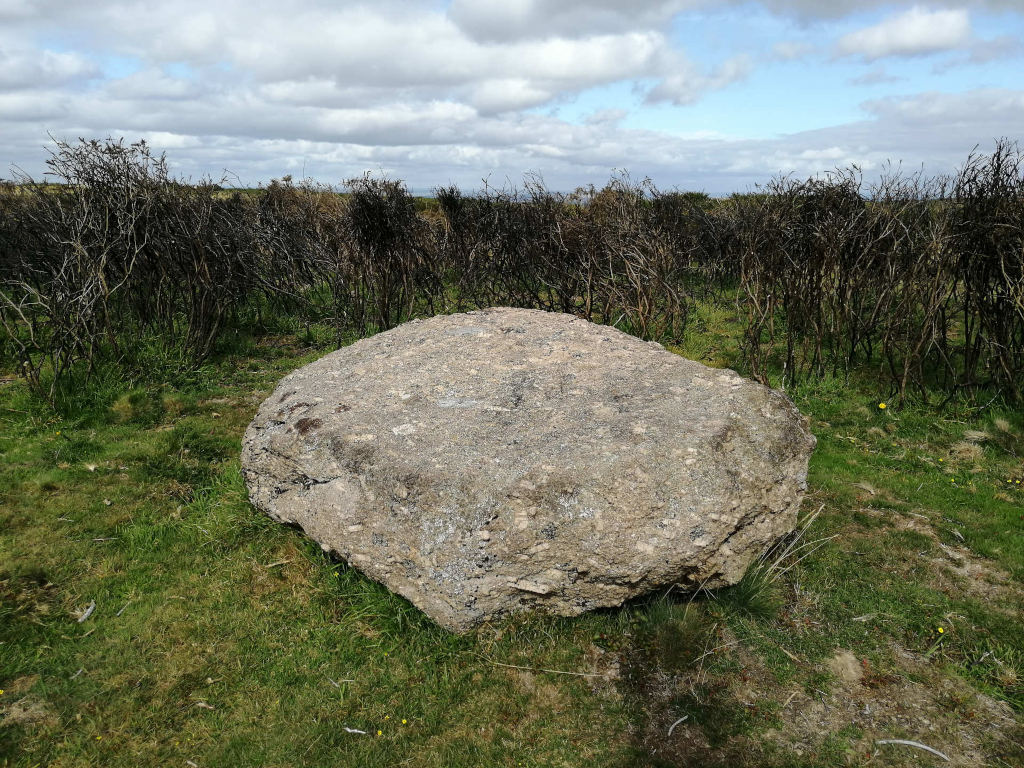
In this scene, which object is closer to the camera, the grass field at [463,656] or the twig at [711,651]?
the grass field at [463,656]

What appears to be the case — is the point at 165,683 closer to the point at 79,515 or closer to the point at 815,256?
the point at 79,515

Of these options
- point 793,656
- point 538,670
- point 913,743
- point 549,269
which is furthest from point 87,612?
point 549,269

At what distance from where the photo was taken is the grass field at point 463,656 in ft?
8.98

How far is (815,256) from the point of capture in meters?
7.04

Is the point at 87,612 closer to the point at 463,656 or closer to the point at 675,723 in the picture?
the point at 463,656

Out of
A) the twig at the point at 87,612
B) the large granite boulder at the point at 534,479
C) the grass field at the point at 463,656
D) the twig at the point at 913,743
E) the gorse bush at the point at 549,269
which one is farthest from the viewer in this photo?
the gorse bush at the point at 549,269

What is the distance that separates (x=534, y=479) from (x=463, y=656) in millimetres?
996

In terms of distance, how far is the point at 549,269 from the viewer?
32.6ft

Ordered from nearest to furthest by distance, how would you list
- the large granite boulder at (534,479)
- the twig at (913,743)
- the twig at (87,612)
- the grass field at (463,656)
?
the twig at (913,743)
the grass field at (463,656)
the large granite boulder at (534,479)
the twig at (87,612)

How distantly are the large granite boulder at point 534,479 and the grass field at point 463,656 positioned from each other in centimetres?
27

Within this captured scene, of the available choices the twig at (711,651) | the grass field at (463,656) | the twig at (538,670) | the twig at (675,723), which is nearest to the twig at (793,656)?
the grass field at (463,656)

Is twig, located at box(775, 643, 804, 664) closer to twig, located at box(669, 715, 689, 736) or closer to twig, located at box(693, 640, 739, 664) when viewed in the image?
twig, located at box(693, 640, 739, 664)

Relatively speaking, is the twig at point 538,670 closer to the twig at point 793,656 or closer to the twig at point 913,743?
the twig at point 793,656

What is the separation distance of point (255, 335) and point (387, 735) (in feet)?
24.8
